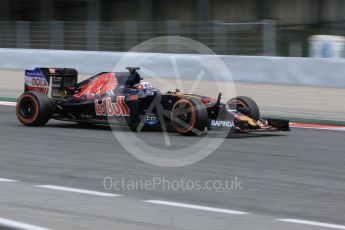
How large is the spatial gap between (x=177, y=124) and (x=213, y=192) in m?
3.80

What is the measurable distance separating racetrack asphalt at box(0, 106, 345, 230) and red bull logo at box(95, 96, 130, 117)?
337 mm

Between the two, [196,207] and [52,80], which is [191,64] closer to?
[52,80]

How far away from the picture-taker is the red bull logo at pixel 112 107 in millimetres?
12078

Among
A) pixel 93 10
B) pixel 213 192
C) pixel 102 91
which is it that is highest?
pixel 93 10

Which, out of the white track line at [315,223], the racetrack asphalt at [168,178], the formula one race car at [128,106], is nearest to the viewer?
the white track line at [315,223]

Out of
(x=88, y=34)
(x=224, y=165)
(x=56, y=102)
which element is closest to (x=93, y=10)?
(x=88, y=34)

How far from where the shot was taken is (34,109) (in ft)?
41.6

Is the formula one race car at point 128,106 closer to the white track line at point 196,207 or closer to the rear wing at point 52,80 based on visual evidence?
the rear wing at point 52,80

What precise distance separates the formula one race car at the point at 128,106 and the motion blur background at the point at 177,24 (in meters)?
6.64

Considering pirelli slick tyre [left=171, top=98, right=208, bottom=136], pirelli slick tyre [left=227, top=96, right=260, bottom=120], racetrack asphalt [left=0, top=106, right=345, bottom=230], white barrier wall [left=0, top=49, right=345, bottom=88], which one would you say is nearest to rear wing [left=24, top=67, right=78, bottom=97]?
racetrack asphalt [left=0, top=106, right=345, bottom=230]

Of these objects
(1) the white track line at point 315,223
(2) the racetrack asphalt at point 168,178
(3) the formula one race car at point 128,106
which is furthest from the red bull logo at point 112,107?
(1) the white track line at point 315,223

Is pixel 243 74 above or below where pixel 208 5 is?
below

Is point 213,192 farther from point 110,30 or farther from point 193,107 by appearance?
point 110,30

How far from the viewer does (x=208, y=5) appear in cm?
2783
